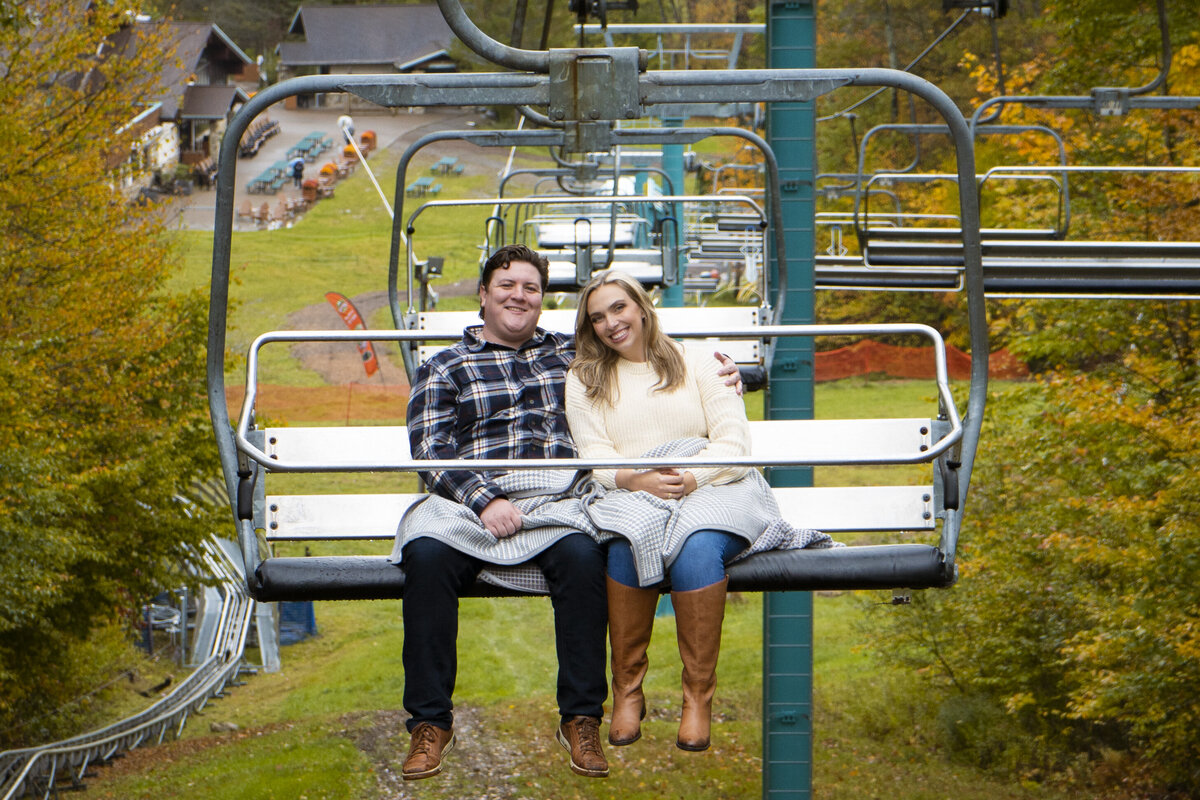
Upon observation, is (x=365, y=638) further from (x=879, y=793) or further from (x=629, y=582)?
(x=629, y=582)

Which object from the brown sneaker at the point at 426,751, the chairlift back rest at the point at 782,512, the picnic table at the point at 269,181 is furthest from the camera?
the picnic table at the point at 269,181

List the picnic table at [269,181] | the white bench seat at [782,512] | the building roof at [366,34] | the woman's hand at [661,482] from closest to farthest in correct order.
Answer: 1. the woman's hand at [661,482]
2. the white bench seat at [782,512]
3. the picnic table at [269,181]
4. the building roof at [366,34]

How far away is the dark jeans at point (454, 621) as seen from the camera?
345cm

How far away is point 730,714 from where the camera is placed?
16.5 m

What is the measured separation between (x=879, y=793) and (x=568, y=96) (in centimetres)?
1138

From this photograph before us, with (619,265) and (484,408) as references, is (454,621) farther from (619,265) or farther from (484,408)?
(619,265)

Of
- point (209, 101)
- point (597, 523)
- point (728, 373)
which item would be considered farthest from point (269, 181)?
point (597, 523)

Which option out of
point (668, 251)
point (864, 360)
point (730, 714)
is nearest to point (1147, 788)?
point (730, 714)

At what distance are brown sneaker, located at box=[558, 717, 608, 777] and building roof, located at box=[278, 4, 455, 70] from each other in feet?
223

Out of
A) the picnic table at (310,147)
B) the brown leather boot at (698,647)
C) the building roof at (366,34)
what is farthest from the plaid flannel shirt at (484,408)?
the building roof at (366,34)

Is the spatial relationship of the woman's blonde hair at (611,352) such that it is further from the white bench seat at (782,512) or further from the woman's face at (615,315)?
the white bench seat at (782,512)

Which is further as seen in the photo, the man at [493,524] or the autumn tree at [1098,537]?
the autumn tree at [1098,537]

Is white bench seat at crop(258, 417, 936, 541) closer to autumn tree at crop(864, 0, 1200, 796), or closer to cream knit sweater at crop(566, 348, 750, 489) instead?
cream knit sweater at crop(566, 348, 750, 489)

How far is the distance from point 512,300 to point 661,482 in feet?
2.12
